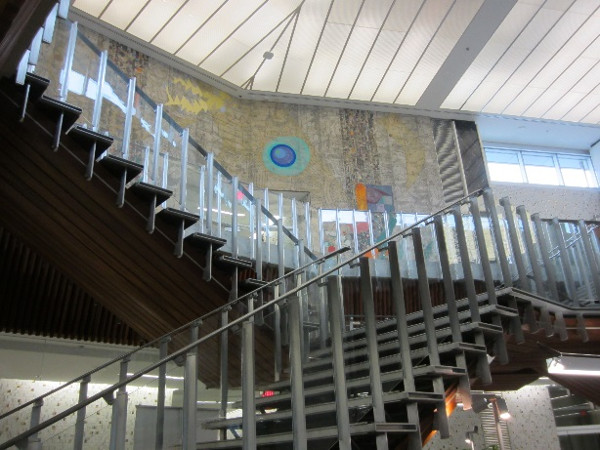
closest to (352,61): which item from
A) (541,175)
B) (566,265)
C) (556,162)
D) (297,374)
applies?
(541,175)

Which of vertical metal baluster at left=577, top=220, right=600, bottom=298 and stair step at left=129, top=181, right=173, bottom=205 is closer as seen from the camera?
stair step at left=129, top=181, right=173, bottom=205

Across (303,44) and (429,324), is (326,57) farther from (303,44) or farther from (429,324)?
(429,324)

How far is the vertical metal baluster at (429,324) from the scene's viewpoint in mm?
4113

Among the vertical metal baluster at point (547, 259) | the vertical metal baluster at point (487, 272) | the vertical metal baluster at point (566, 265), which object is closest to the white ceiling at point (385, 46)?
the vertical metal baluster at point (566, 265)

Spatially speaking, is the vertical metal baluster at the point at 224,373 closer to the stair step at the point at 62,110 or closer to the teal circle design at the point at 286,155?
the stair step at the point at 62,110

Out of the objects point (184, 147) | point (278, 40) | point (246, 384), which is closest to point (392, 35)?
point (278, 40)

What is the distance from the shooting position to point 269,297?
5652 mm

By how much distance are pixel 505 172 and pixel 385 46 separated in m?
6.19

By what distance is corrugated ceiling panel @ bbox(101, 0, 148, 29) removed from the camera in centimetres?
1259

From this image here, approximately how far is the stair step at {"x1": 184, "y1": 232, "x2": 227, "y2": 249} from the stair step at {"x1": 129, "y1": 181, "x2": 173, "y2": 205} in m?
0.49

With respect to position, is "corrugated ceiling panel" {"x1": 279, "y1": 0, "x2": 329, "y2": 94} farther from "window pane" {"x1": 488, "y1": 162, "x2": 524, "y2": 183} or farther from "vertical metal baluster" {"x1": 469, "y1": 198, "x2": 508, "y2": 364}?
"vertical metal baluster" {"x1": 469, "y1": 198, "x2": 508, "y2": 364}

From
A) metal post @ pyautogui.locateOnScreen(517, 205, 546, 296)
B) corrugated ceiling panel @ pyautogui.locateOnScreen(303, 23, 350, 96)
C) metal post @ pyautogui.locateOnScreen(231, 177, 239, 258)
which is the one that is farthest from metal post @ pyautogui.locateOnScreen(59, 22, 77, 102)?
corrugated ceiling panel @ pyautogui.locateOnScreen(303, 23, 350, 96)

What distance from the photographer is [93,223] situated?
5898 mm

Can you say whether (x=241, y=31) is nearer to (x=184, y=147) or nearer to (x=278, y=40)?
(x=278, y=40)
